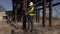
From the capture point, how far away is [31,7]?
37.9 feet

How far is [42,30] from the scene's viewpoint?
486 inches

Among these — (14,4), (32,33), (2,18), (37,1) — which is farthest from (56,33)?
(2,18)

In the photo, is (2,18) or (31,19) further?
(2,18)

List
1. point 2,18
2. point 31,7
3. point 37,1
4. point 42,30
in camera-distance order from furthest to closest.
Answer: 1. point 2,18
2. point 37,1
3. point 42,30
4. point 31,7

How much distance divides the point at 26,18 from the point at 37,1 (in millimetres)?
10350

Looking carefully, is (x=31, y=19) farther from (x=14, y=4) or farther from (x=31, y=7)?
(x=14, y=4)

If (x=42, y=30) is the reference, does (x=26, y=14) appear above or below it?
above

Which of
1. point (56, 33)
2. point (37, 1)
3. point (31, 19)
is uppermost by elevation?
point (37, 1)

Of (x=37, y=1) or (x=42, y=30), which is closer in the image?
(x=42, y=30)

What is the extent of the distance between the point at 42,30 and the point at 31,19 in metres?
1.08

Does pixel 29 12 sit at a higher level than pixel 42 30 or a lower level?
higher

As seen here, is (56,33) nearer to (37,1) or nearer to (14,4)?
(37,1)

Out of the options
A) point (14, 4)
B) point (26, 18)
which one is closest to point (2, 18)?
point (14, 4)

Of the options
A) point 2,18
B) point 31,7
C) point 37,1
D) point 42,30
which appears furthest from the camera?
point 2,18
